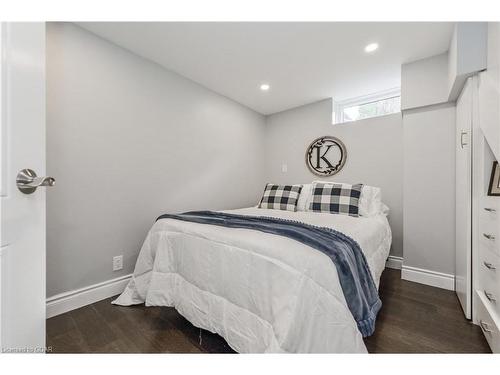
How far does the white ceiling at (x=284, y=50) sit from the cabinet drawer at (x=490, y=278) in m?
1.76

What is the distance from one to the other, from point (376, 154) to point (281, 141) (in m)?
1.42

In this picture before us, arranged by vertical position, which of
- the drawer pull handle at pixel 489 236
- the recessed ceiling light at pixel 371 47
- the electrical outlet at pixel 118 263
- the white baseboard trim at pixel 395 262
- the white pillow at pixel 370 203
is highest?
the recessed ceiling light at pixel 371 47

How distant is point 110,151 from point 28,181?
1.45 metres

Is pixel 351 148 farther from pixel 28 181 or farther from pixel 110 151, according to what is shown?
pixel 28 181

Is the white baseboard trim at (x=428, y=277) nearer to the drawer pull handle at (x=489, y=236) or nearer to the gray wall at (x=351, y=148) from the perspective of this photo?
the gray wall at (x=351, y=148)

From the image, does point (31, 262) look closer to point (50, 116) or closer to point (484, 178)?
point (50, 116)

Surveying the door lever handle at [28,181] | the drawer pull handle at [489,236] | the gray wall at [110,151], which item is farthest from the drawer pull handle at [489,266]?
the gray wall at [110,151]

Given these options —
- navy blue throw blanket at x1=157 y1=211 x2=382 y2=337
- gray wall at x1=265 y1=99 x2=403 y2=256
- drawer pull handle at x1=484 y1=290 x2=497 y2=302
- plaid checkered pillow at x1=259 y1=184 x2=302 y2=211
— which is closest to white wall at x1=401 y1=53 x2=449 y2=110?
gray wall at x1=265 y1=99 x2=403 y2=256

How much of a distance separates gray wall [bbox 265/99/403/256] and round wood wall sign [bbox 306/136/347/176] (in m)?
0.07

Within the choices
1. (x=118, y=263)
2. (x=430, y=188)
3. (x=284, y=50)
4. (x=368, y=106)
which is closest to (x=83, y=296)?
(x=118, y=263)

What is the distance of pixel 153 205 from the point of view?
223 centimetres

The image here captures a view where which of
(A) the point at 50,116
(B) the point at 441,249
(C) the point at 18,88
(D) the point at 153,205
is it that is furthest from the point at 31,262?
(B) the point at 441,249

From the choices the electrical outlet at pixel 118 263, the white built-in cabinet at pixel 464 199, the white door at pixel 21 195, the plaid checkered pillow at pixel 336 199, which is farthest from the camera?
the plaid checkered pillow at pixel 336 199

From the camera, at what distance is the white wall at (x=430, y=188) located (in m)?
2.06
